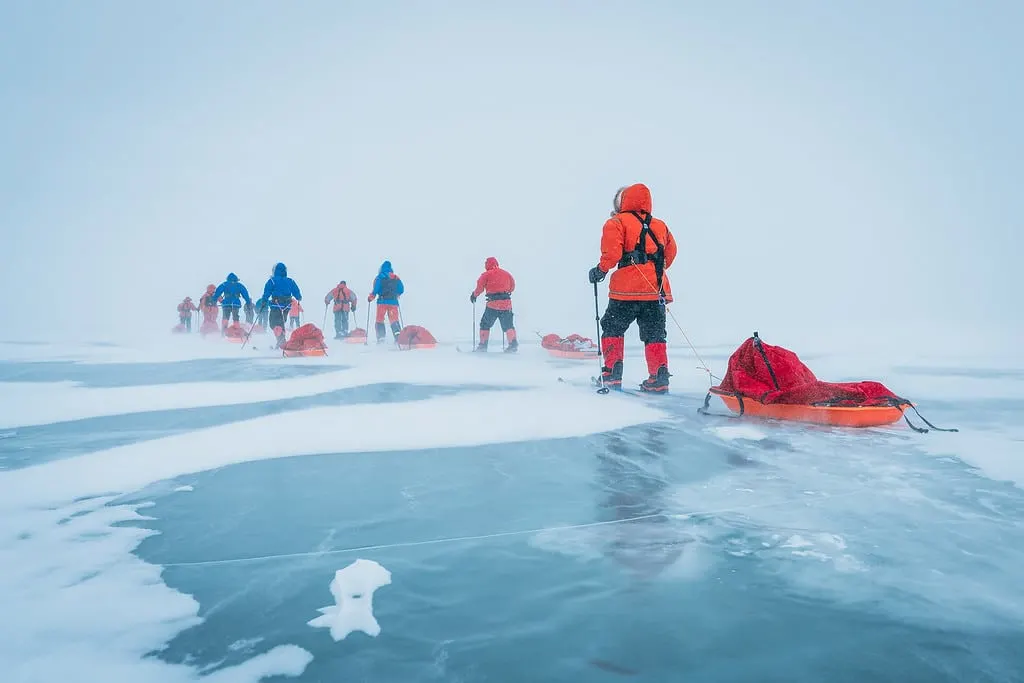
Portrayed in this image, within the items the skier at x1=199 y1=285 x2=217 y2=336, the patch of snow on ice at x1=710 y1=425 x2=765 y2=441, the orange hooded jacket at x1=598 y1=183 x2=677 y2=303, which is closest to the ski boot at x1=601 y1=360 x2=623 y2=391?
the orange hooded jacket at x1=598 y1=183 x2=677 y2=303

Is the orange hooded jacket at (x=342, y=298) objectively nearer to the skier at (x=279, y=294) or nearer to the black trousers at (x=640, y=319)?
the skier at (x=279, y=294)

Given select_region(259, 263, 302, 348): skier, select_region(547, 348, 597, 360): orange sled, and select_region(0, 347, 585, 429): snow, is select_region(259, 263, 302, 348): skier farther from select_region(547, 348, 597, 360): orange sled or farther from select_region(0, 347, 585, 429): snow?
select_region(547, 348, 597, 360): orange sled

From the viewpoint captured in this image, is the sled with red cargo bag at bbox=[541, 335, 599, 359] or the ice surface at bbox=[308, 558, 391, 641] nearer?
the ice surface at bbox=[308, 558, 391, 641]

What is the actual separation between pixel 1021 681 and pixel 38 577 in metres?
2.82

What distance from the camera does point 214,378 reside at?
8.26 meters

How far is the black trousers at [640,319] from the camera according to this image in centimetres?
657

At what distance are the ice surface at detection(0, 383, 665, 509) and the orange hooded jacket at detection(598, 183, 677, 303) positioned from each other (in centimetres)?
119

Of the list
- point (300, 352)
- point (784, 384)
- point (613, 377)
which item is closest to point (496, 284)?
point (300, 352)

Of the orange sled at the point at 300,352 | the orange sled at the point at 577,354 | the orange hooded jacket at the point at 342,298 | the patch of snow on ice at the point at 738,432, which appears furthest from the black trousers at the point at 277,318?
the patch of snow on ice at the point at 738,432

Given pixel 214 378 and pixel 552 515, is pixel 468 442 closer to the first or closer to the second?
pixel 552 515

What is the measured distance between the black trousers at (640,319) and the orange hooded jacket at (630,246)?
77 mm

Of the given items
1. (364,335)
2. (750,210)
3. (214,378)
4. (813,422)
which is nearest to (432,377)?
(214,378)

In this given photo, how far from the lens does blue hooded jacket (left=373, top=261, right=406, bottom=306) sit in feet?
49.5

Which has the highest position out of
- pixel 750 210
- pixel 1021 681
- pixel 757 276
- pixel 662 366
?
pixel 750 210
